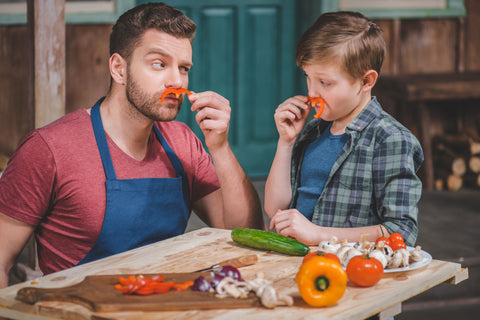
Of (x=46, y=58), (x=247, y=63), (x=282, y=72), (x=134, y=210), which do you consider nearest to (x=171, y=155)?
(x=134, y=210)

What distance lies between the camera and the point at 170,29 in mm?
2619

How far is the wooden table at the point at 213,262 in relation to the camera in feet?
5.54

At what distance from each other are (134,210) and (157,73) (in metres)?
0.54

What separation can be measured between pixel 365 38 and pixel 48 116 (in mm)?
1923

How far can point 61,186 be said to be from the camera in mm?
2430

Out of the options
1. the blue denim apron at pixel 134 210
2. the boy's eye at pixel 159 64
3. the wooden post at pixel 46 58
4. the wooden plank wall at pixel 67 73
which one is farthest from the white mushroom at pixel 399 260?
the wooden plank wall at pixel 67 73

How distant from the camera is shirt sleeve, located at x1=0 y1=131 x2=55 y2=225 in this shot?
93.2 inches

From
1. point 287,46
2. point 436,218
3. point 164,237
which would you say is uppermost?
point 287,46

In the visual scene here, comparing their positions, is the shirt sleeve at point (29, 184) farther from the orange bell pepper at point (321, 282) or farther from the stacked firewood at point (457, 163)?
the stacked firewood at point (457, 163)

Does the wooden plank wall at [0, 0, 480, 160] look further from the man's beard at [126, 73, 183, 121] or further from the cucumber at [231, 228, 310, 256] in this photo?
the cucumber at [231, 228, 310, 256]

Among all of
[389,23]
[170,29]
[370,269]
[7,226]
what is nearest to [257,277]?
[370,269]

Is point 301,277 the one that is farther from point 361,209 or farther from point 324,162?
point 324,162

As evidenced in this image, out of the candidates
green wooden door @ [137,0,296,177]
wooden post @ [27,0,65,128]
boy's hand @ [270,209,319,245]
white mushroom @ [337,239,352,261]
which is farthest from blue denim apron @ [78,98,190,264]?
green wooden door @ [137,0,296,177]

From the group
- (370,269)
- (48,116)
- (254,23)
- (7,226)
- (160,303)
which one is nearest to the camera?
(160,303)
